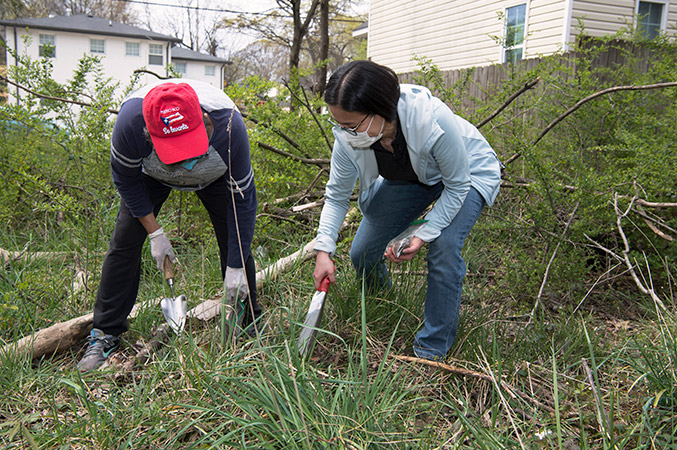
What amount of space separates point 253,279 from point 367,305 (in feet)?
2.23

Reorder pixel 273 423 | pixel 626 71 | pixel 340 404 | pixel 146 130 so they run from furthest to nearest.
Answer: pixel 626 71 < pixel 146 130 < pixel 340 404 < pixel 273 423

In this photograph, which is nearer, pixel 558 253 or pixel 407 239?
pixel 407 239

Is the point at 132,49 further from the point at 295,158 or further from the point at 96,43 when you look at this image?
the point at 295,158

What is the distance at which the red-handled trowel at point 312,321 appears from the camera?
7.52ft

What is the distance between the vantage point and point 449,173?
7.97 ft

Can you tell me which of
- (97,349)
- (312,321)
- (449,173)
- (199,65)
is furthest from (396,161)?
Answer: (199,65)

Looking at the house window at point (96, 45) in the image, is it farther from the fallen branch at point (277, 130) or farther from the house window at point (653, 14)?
the fallen branch at point (277, 130)

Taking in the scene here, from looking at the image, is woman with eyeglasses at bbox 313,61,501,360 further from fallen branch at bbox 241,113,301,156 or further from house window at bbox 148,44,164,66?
house window at bbox 148,44,164,66

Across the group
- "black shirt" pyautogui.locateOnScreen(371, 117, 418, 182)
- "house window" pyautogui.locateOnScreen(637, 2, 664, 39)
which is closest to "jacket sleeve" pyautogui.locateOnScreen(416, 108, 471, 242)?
"black shirt" pyautogui.locateOnScreen(371, 117, 418, 182)

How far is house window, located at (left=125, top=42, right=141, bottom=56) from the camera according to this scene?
29875 mm

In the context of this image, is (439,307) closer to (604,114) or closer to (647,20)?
(604,114)

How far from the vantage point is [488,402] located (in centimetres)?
232

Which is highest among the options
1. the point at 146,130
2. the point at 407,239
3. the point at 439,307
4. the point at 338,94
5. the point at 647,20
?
the point at 647,20

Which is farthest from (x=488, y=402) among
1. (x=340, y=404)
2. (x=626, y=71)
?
(x=626, y=71)
